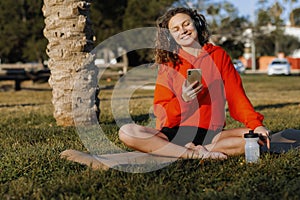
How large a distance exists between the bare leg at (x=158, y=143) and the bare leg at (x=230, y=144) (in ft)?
0.46

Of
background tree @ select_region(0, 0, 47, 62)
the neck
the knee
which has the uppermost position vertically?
the neck

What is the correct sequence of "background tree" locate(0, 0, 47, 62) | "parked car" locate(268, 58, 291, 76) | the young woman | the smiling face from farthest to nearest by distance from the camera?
"parked car" locate(268, 58, 291, 76) → "background tree" locate(0, 0, 47, 62) → the smiling face → the young woman

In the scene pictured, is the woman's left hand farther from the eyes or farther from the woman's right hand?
the eyes

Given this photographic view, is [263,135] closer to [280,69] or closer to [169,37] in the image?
[169,37]

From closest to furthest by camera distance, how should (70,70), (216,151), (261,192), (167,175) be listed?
(261,192), (167,175), (216,151), (70,70)

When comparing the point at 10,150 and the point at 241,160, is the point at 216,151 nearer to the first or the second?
the point at 241,160

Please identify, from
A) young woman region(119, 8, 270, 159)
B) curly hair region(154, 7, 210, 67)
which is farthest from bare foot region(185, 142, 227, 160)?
curly hair region(154, 7, 210, 67)

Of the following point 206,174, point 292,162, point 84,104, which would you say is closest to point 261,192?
point 206,174

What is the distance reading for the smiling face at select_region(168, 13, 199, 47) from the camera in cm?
515

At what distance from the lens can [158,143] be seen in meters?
4.81

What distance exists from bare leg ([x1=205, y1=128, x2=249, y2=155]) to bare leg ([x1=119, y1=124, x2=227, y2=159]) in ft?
0.46

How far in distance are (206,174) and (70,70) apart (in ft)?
14.6

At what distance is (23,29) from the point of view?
42.0 m

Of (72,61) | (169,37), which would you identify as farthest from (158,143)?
(72,61)
